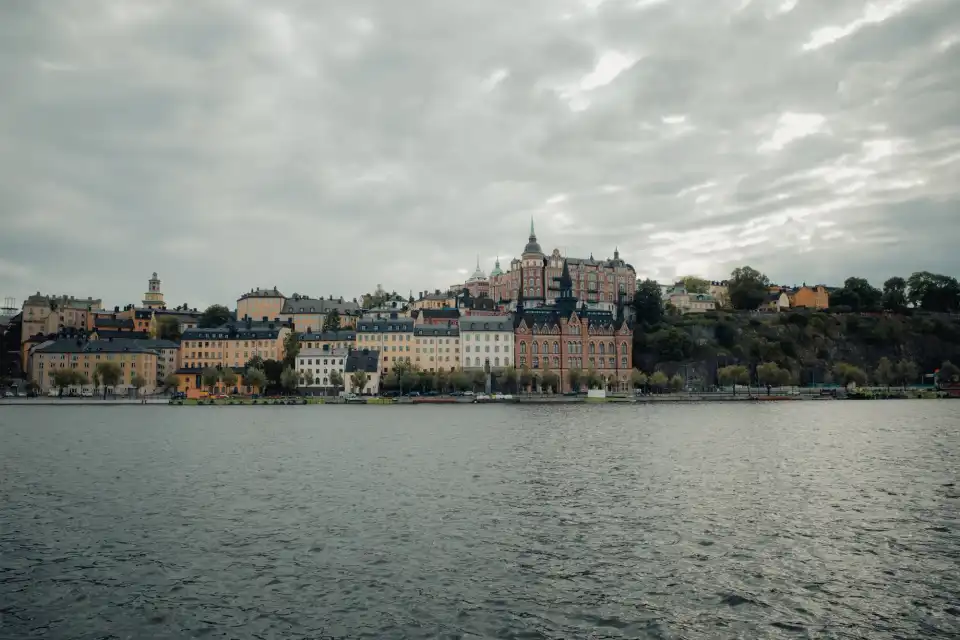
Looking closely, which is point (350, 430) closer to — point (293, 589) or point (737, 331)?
Result: point (293, 589)

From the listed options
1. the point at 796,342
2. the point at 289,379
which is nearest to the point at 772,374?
the point at 796,342

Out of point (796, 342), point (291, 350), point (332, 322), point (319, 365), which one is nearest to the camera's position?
point (319, 365)

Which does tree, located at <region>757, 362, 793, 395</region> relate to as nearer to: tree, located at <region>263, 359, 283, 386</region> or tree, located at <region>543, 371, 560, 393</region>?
tree, located at <region>543, 371, 560, 393</region>

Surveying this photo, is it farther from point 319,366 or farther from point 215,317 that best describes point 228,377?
point 215,317

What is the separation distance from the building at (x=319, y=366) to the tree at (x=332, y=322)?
2701cm

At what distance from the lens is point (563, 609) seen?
1673cm

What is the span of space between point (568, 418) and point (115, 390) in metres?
98.9

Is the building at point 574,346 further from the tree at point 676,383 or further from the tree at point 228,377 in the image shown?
the tree at point 228,377

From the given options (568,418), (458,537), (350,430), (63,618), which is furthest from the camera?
(568,418)

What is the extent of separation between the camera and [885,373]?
145 meters

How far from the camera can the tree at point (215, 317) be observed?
17712 centimetres

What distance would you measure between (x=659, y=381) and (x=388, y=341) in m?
51.2

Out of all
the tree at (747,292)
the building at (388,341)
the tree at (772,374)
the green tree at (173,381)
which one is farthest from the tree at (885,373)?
the green tree at (173,381)

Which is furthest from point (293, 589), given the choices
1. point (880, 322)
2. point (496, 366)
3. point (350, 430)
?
point (880, 322)
